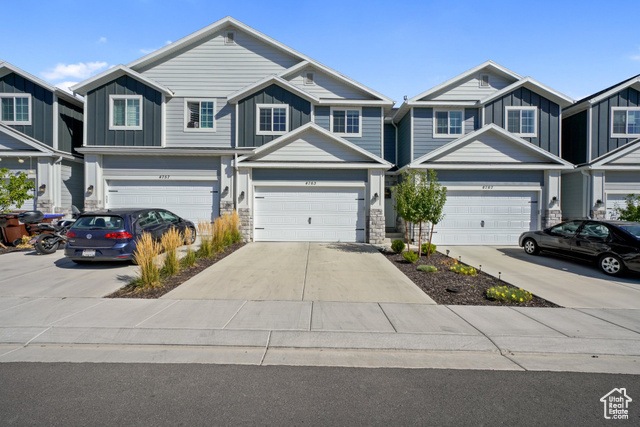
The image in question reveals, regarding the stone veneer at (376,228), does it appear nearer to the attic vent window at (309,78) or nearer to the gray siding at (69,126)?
the attic vent window at (309,78)

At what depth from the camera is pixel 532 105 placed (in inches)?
615

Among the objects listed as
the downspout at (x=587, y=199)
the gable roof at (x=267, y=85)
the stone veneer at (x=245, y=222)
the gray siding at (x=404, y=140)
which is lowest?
the stone veneer at (x=245, y=222)

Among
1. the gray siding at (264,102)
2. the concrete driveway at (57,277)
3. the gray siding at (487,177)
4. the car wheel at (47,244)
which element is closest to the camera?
the concrete driveway at (57,277)

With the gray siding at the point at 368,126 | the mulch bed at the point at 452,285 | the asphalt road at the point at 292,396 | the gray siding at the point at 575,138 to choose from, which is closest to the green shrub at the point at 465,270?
the mulch bed at the point at 452,285

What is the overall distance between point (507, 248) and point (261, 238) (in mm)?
10022

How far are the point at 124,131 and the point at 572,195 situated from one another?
20.8m

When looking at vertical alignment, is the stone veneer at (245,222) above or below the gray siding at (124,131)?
below

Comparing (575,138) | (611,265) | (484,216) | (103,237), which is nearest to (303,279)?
(103,237)

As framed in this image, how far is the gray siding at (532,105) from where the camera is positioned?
51.2ft

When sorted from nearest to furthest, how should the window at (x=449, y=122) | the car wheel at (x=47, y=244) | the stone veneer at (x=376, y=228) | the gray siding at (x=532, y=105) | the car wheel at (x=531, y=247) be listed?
the car wheel at (x=47, y=244) → the car wheel at (x=531, y=247) → the stone veneer at (x=376, y=228) → the gray siding at (x=532, y=105) → the window at (x=449, y=122)

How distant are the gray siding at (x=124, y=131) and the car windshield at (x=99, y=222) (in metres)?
6.68

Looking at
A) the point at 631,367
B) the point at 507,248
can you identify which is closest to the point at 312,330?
the point at 631,367

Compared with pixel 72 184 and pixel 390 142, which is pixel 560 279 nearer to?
pixel 390 142

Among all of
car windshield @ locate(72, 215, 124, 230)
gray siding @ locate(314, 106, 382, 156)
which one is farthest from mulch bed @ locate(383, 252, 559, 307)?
car windshield @ locate(72, 215, 124, 230)
